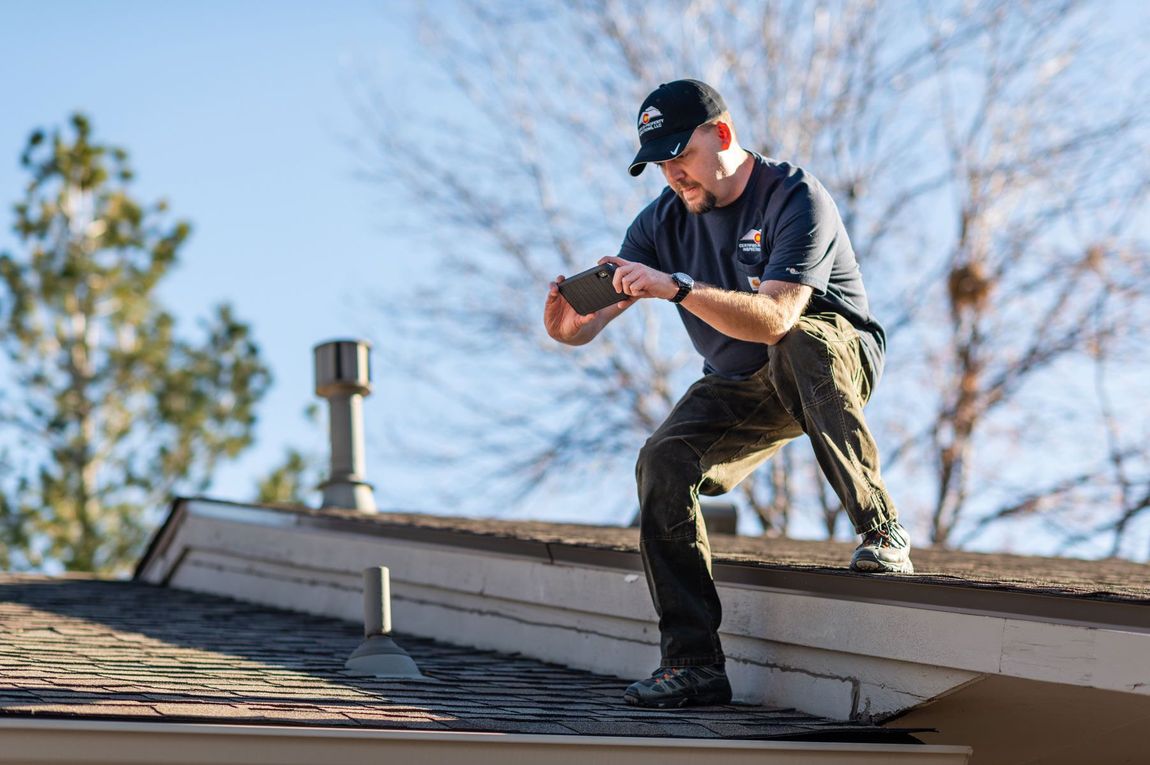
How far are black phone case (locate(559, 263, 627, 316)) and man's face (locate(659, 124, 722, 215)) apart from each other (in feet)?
1.22

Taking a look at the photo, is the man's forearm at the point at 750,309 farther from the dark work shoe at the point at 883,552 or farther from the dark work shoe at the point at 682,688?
the dark work shoe at the point at 682,688

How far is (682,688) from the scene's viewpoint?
4.17 meters

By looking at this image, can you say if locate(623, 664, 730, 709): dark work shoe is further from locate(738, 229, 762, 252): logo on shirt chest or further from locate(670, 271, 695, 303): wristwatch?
A: locate(738, 229, 762, 252): logo on shirt chest

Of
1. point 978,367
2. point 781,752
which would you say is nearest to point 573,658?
point 781,752

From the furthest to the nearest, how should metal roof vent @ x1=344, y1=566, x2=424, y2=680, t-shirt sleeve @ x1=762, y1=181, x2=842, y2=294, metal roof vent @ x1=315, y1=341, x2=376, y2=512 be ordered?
metal roof vent @ x1=315, y1=341, x2=376, y2=512, metal roof vent @ x1=344, y1=566, x2=424, y2=680, t-shirt sleeve @ x1=762, y1=181, x2=842, y2=294

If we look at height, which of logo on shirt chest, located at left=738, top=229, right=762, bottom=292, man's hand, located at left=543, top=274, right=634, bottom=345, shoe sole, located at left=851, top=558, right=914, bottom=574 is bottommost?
Answer: shoe sole, located at left=851, top=558, right=914, bottom=574

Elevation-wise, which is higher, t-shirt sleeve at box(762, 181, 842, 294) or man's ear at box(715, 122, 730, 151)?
man's ear at box(715, 122, 730, 151)

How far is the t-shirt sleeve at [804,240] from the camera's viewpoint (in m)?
3.98

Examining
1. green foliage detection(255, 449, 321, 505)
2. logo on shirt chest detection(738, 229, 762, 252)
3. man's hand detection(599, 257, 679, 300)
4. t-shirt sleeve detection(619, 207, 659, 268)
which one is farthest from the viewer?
green foliage detection(255, 449, 321, 505)

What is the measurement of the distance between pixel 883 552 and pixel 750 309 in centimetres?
84

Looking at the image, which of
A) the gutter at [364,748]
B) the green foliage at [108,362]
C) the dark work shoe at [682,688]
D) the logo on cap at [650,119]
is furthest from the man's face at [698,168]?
the green foliage at [108,362]

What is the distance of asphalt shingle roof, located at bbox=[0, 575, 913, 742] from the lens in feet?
11.5

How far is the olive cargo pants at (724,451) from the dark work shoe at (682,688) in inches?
1.2

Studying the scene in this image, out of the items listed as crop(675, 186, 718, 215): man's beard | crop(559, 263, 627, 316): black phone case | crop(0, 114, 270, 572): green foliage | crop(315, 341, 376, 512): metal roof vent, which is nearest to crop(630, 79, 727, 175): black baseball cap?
crop(675, 186, 718, 215): man's beard
